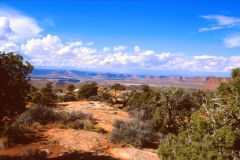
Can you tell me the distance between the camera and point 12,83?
6.26 metres

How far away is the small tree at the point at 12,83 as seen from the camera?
6.10m

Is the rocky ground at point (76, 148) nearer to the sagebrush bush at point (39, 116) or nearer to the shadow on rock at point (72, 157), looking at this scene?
the shadow on rock at point (72, 157)

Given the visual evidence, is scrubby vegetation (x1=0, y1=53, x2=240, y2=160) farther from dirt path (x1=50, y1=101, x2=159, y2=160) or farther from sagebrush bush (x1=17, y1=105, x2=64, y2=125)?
dirt path (x1=50, y1=101, x2=159, y2=160)

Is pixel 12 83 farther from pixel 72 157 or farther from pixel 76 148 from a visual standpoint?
pixel 76 148

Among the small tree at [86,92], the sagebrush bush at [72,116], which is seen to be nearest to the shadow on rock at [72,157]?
the sagebrush bush at [72,116]

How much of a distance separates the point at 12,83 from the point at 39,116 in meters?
7.52

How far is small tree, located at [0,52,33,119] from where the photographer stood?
610 centimetres

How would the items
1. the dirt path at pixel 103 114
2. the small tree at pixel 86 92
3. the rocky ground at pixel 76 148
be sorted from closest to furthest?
the rocky ground at pixel 76 148 < the dirt path at pixel 103 114 < the small tree at pixel 86 92

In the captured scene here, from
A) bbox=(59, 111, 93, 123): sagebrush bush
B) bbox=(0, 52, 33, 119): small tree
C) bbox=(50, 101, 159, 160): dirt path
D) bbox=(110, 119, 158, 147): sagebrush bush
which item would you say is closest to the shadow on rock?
bbox=(50, 101, 159, 160): dirt path

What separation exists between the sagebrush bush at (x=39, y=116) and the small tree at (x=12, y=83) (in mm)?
5954

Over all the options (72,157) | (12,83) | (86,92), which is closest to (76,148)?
(72,157)

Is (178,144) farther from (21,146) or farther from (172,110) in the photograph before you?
(21,146)

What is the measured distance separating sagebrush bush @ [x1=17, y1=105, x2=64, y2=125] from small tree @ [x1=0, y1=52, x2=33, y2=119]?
5.95m

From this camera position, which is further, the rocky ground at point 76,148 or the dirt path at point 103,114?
the dirt path at point 103,114
